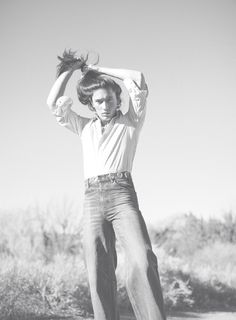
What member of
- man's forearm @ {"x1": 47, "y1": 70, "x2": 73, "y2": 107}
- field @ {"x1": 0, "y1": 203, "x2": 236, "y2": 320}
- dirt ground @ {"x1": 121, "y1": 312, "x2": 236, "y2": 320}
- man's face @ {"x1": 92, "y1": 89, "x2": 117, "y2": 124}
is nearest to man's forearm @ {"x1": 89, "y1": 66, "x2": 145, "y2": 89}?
man's face @ {"x1": 92, "y1": 89, "x2": 117, "y2": 124}

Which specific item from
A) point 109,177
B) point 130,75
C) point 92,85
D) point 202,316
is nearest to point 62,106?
point 92,85

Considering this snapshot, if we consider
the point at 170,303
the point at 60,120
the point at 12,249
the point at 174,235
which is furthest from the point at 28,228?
the point at 60,120

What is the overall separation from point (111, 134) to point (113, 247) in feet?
2.48

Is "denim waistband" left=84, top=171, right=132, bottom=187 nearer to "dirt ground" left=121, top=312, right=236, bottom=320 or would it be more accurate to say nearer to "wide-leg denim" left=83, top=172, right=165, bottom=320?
"wide-leg denim" left=83, top=172, right=165, bottom=320

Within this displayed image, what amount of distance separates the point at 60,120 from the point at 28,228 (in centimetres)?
1078

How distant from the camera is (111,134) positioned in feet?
9.32

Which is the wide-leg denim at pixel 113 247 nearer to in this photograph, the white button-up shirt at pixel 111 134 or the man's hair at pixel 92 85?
the white button-up shirt at pixel 111 134

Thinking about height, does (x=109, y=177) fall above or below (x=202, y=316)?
above

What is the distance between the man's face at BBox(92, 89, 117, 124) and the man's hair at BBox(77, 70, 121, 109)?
4 cm

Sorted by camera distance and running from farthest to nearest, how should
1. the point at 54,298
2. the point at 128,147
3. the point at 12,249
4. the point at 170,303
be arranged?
the point at 12,249
the point at 170,303
the point at 54,298
the point at 128,147

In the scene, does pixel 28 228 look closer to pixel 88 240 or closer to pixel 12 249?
pixel 12 249

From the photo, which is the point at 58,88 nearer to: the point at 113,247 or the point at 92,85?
the point at 92,85

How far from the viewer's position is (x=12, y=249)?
12.0m

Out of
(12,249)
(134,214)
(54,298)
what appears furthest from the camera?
(12,249)
